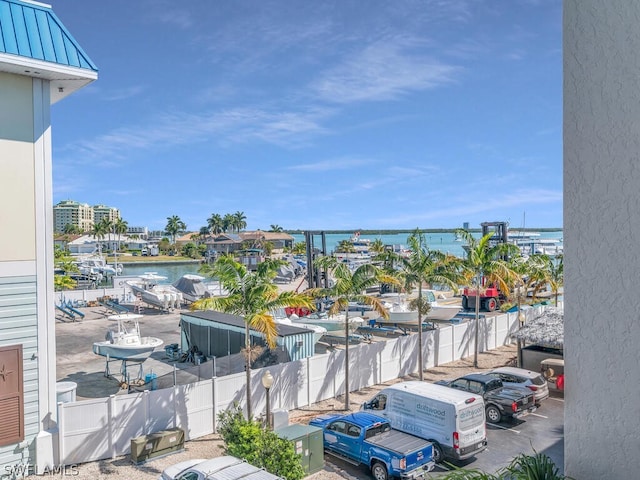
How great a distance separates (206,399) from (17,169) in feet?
25.4

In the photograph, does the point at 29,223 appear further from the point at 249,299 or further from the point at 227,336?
the point at 227,336

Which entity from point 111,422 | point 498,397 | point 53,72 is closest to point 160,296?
point 111,422

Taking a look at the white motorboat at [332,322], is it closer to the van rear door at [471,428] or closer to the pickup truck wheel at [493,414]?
the pickup truck wheel at [493,414]

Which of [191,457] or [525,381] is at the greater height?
[525,381]

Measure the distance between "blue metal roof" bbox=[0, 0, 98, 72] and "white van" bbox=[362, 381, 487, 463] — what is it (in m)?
11.5

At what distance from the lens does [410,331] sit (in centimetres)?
3114

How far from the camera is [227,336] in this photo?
21797 millimetres

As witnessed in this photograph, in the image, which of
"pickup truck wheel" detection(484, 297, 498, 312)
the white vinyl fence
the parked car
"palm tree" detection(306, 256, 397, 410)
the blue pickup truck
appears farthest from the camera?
"pickup truck wheel" detection(484, 297, 498, 312)

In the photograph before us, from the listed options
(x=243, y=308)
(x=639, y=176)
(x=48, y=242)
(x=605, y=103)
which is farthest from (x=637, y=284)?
(x=48, y=242)

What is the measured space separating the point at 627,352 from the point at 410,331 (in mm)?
27748

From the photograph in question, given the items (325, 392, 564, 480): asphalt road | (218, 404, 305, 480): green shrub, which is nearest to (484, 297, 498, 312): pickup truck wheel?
(325, 392, 564, 480): asphalt road

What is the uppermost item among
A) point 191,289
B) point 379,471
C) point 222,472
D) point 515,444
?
point 191,289

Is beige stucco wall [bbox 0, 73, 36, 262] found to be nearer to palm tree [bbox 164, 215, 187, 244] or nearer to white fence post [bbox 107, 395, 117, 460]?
white fence post [bbox 107, 395, 117, 460]

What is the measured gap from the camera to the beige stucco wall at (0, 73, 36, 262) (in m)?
12.0
